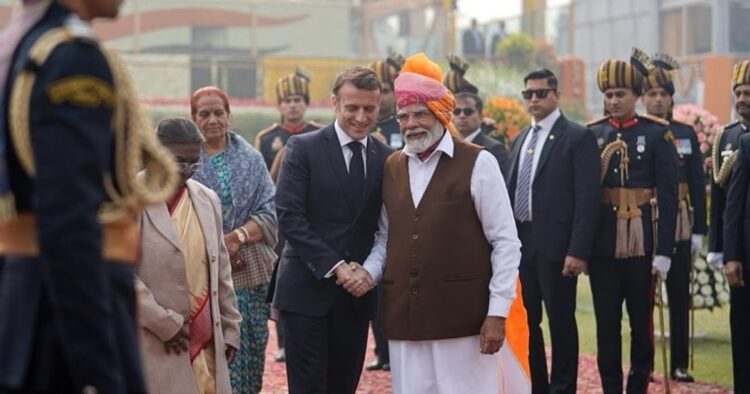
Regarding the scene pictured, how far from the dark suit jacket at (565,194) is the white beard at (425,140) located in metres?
2.87

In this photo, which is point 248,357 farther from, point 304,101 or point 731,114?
point 731,114

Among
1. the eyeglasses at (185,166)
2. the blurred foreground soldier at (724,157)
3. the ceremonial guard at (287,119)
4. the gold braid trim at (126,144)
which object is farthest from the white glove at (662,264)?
the gold braid trim at (126,144)

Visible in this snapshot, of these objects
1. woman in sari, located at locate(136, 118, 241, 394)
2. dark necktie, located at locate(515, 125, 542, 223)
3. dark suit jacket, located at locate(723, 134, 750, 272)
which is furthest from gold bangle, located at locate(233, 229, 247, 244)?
dark suit jacket, located at locate(723, 134, 750, 272)

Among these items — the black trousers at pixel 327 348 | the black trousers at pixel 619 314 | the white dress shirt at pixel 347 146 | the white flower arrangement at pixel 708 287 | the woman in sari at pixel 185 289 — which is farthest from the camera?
the white flower arrangement at pixel 708 287

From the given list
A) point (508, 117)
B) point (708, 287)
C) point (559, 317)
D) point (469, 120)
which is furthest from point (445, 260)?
point (508, 117)

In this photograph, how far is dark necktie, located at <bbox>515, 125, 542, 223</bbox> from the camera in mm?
10367

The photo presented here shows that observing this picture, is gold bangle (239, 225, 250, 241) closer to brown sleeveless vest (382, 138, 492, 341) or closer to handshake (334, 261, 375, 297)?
handshake (334, 261, 375, 297)

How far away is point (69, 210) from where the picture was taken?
12.3 ft

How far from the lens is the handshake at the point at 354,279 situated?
24.0 ft

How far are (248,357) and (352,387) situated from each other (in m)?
0.89

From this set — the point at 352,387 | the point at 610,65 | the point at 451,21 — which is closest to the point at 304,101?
the point at 610,65

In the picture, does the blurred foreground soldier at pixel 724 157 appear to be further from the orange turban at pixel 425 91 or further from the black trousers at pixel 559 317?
the orange turban at pixel 425 91

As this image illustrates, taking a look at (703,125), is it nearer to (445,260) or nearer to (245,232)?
(245,232)

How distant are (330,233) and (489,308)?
0.95 metres
